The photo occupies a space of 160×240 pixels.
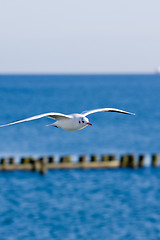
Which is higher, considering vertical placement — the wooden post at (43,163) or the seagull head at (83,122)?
the seagull head at (83,122)

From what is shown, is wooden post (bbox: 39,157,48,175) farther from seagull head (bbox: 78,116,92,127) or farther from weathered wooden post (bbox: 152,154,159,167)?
seagull head (bbox: 78,116,92,127)

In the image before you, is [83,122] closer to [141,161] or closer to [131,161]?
[131,161]

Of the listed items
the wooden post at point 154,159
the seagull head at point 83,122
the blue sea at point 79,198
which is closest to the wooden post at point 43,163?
the blue sea at point 79,198

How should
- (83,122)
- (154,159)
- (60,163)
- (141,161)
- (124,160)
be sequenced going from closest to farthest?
(83,122)
(60,163)
(124,160)
(141,161)
(154,159)

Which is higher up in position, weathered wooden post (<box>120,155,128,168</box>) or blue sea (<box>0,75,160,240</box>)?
weathered wooden post (<box>120,155,128,168</box>)

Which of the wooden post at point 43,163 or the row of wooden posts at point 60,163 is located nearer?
the row of wooden posts at point 60,163

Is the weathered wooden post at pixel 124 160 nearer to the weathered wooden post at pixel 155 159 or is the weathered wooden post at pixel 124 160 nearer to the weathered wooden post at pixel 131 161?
the weathered wooden post at pixel 131 161

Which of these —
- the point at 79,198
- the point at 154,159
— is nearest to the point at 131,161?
the point at 154,159

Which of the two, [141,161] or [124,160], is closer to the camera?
[124,160]

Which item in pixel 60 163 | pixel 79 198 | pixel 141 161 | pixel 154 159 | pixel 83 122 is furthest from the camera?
pixel 154 159

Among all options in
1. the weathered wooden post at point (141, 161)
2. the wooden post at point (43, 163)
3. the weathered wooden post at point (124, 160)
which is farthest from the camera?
the weathered wooden post at point (141, 161)

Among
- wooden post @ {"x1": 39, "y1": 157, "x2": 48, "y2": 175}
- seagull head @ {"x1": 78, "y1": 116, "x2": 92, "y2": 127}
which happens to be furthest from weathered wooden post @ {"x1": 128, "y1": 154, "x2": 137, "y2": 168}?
seagull head @ {"x1": 78, "y1": 116, "x2": 92, "y2": 127}

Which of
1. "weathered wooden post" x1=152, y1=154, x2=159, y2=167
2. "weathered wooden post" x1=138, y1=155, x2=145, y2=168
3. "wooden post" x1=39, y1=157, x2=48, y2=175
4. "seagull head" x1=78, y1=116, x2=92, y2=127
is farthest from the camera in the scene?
"weathered wooden post" x1=152, y1=154, x2=159, y2=167

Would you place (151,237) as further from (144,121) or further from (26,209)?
(144,121)
